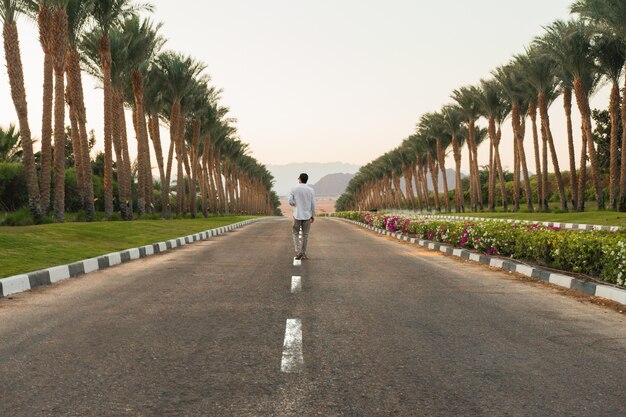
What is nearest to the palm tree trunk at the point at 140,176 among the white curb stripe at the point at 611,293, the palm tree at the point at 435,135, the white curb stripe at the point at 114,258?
the white curb stripe at the point at 114,258

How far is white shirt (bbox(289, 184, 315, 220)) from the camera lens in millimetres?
13711

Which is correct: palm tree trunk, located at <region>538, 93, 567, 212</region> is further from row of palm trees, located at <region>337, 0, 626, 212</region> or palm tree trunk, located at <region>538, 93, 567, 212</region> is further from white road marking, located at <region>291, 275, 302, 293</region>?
white road marking, located at <region>291, 275, 302, 293</region>

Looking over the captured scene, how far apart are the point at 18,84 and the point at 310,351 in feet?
72.3

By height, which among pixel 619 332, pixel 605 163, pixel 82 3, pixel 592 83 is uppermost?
pixel 82 3

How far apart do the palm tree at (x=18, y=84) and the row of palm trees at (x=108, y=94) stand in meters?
0.03

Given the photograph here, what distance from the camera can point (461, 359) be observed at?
15.6 feet

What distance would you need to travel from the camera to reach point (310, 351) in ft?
16.2

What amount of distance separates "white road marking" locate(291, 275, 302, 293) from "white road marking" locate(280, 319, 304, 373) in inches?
91.0

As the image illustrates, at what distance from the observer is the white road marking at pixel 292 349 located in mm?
4446

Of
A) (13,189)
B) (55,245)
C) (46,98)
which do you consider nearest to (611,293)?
(55,245)

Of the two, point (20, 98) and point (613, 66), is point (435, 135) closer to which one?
point (613, 66)

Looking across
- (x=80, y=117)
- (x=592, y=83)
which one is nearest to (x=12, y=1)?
(x=80, y=117)

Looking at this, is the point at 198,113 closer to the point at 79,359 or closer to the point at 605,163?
the point at 605,163

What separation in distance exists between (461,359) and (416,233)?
1923 cm
